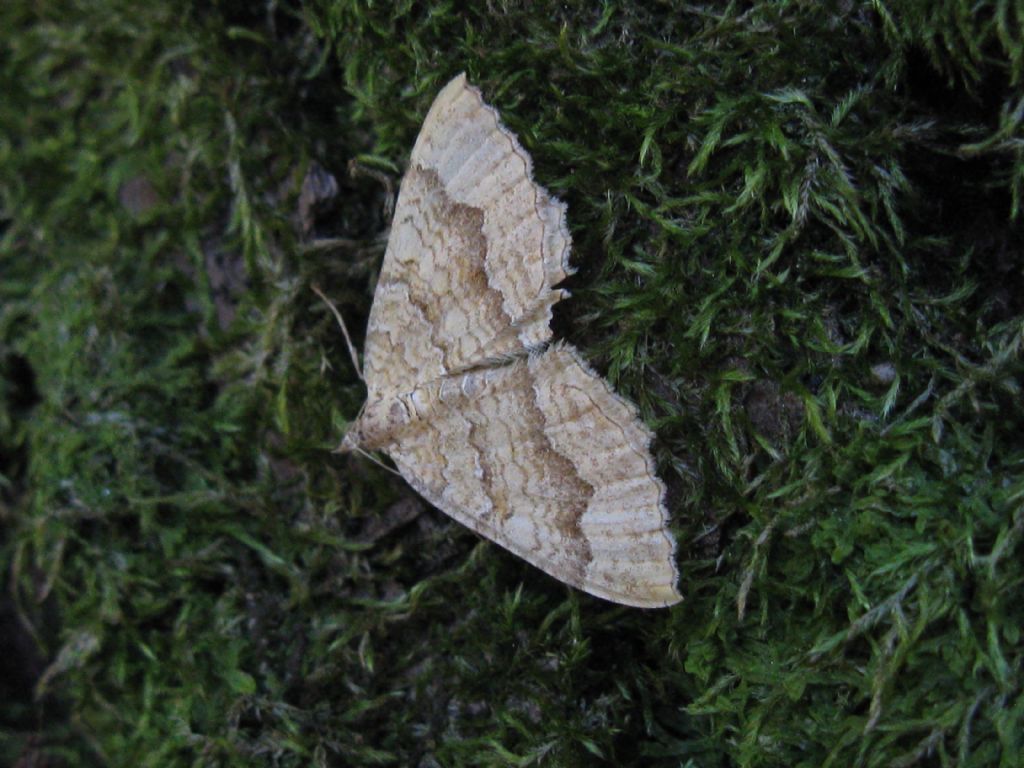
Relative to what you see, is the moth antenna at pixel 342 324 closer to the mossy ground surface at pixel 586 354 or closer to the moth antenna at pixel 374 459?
the mossy ground surface at pixel 586 354

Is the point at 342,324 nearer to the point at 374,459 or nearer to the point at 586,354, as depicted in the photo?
the point at 374,459

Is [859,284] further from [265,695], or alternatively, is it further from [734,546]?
[265,695]

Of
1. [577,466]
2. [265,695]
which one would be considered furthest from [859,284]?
[265,695]

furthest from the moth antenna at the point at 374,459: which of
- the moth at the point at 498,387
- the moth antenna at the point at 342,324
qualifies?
the moth antenna at the point at 342,324

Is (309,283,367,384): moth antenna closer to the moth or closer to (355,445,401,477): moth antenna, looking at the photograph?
the moth

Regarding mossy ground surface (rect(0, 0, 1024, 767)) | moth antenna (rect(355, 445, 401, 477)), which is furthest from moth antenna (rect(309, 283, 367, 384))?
moth antenna (rect(355, 445, 401, 477))
